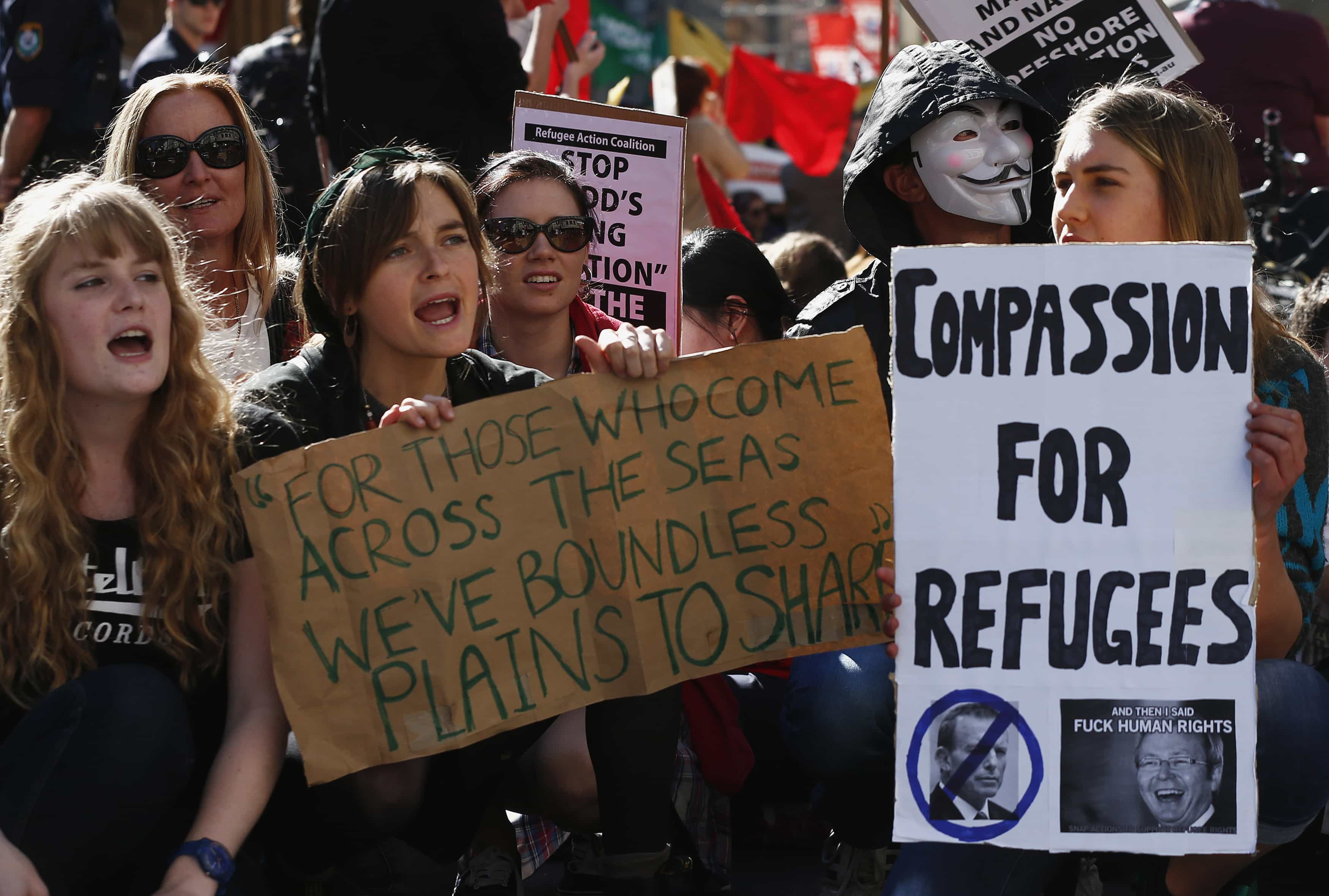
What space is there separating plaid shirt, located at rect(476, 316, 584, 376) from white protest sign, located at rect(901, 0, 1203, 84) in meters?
1.44

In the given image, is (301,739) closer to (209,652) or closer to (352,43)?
(209,652)

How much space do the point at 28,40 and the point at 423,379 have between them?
3353 millimetres

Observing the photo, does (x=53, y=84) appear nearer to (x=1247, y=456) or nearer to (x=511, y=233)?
(x=511, y=233)

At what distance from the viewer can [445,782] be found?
2.79 meters

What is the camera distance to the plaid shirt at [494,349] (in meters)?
3.64

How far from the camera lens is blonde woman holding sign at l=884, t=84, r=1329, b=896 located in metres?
2.58

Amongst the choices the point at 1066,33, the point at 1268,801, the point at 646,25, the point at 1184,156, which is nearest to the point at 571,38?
the point at 1066,33

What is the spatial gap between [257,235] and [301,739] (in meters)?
1.66

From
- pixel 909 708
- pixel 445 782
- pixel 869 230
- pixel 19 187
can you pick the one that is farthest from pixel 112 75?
pixel 909 708

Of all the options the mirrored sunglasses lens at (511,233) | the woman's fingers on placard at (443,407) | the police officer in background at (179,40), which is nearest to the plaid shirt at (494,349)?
the mirrored sunglasses lens at (511,233)

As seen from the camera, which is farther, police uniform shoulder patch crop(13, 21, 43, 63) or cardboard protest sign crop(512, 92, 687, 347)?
police uniform shoulder patch crop(13, 21, 43, 63)

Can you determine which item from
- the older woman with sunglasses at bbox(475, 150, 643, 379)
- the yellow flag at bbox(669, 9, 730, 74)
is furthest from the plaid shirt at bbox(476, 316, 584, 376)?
the yellow flag at bbox(669, 9, 730, 74)

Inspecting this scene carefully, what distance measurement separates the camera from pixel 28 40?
17.8ft

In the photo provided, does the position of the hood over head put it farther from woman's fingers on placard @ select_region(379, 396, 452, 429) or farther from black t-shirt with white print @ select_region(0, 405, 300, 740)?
black t-shirt with white print @ select_region(0, 405, 300, 740)
